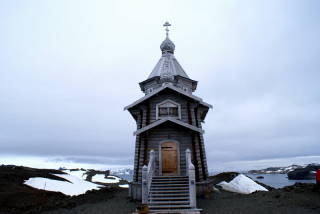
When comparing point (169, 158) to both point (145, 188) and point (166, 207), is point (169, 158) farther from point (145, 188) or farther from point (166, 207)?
point (166, 207)

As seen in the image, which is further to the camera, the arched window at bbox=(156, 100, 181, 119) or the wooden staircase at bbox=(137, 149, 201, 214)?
the arched window at bbox=(156, 100, 181, 119)

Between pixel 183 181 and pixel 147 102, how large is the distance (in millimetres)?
6208

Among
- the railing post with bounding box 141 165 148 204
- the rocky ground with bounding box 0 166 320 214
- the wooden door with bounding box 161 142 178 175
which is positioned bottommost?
the rocky ground with bounding box 0 166 320 214

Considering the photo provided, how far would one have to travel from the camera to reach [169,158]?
14.5 m

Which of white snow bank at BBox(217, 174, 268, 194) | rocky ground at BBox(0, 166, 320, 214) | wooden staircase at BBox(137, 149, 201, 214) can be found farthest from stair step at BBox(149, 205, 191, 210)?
white snow bank at BBox(217, 174, 268, 194)

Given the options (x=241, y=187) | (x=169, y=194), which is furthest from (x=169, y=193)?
(x=241, y=187)

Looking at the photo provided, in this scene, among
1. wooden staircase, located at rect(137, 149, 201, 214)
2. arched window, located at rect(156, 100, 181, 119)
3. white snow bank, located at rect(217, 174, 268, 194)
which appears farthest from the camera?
white snow bank, located at rect(217, 174, 268, 194)

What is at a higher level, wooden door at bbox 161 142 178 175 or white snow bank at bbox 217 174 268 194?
wooden door at bbox 161 142 178 175

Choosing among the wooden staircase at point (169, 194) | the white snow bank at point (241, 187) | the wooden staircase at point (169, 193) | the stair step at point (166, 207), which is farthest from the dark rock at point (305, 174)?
the stair step at point (166, 207)

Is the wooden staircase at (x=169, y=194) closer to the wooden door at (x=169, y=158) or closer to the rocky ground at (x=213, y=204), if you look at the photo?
the rocky ground at (x=213, y=204)

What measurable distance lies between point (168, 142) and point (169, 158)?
3.53ft

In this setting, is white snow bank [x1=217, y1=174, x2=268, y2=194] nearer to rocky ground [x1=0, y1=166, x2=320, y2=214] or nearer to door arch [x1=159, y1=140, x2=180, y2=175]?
rocky ground [x1=0, y1=166, x2=320, y2=214]

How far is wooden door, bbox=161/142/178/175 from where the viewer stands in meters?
14.3

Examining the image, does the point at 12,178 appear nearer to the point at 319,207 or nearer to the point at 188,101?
the point at 188,101
